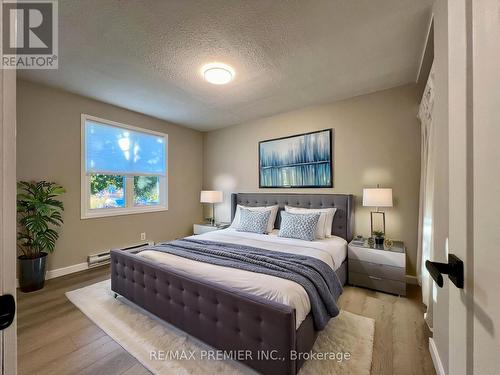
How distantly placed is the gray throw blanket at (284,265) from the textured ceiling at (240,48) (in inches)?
80.1

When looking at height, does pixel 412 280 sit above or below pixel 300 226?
below

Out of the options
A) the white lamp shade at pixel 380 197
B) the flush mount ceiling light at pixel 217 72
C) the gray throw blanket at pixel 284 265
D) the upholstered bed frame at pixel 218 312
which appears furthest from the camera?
the white lamp shade at pixel 380 197

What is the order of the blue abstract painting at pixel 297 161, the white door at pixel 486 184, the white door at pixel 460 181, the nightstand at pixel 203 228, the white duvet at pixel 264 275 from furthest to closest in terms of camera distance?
the nightstand at pixel 203 228 → the blue abstract painting at pixel 297 161 → the white duvet at pixel 264 275 → the white door at pixel 460 181 → the white door at pixel 486 184

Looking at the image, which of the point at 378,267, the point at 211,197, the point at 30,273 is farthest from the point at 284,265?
the point at 30,273

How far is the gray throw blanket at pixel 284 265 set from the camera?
1.68m

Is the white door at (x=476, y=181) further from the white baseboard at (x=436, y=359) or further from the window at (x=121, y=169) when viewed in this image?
the window at (x=121, y=169)

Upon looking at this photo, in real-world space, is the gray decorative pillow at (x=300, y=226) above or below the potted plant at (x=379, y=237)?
above

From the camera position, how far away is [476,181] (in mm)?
504

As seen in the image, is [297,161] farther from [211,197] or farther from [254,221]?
[211,197]

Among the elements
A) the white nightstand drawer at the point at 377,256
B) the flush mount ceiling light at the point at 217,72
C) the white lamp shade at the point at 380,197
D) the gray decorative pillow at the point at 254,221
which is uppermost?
the flush mount ceiling light at the point at 217,72

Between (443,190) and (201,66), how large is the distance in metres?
2.48

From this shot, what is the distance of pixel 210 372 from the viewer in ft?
4.93

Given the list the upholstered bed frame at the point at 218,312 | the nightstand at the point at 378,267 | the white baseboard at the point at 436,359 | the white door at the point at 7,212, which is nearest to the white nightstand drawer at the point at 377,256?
the nightstand at the point at 378,267

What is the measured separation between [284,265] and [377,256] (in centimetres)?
145
